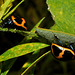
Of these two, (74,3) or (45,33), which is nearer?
(45,33)

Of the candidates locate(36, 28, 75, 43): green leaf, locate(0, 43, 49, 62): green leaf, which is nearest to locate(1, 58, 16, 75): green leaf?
locate(0, 43, 49, 62): green leaf

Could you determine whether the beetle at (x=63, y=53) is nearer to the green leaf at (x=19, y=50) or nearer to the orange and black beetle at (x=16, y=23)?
the green leaf at (x=19, y=50)

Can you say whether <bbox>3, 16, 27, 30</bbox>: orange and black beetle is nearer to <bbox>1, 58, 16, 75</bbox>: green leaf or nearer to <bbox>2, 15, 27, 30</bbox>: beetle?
<bbox>2, 15, 27, 30</bbox>: beetle

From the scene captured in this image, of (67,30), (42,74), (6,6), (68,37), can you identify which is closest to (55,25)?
(67,30)

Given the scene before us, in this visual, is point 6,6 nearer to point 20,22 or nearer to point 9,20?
point 9,20

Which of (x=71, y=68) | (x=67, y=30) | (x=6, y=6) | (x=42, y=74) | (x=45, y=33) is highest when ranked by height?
(x=6, y=6)
